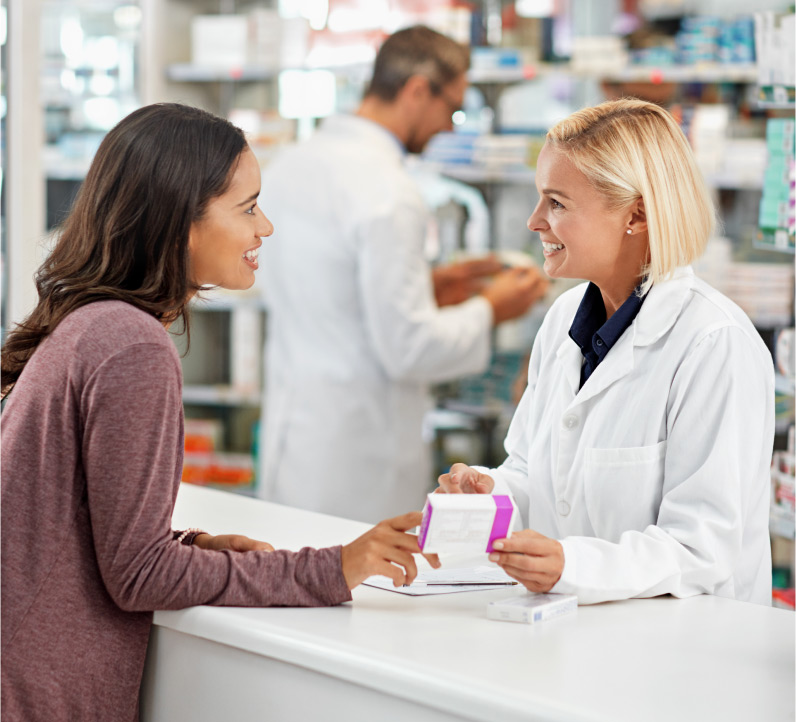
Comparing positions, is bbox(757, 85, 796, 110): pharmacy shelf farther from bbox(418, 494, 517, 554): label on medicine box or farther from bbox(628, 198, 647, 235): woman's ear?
bbox(418, 494, 517, 554): label on medicine box

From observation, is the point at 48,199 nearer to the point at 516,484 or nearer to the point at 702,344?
the point at 516,484

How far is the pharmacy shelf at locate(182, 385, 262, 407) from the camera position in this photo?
17.4 feet

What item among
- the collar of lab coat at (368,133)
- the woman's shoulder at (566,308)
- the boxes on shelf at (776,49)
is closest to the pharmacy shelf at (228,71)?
the collar of lab coat at (368,133)

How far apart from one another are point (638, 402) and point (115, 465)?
0.87 meters

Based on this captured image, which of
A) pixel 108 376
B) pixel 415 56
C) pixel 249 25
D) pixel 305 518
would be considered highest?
pixel 249 25

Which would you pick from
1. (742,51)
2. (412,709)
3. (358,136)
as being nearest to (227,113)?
(358,136)

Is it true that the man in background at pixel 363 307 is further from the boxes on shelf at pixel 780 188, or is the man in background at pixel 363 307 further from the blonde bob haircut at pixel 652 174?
the blonde bob haircut at pixel 652 174

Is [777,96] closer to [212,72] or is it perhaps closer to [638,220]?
[638,220]

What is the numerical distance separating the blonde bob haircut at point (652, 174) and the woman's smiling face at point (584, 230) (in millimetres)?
25

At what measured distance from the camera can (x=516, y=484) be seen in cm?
202

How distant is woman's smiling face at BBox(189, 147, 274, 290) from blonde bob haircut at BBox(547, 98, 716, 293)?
0.58m

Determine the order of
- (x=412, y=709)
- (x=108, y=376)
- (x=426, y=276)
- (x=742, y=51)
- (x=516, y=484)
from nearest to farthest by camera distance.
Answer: (x=412, y=709) < (x=108, y=376) < (x=516, y=484) < (x=426, y=276) < (x=742, y=51)

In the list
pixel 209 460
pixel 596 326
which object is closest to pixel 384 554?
pixel 596 326

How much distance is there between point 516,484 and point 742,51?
331 centimetres
